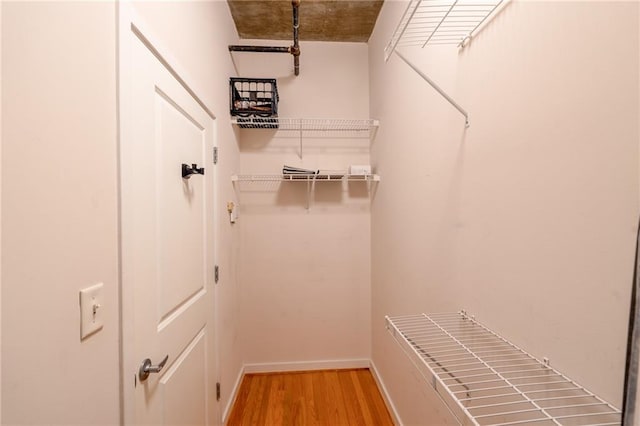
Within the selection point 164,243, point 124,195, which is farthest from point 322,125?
point 124,195

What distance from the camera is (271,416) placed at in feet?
6.15

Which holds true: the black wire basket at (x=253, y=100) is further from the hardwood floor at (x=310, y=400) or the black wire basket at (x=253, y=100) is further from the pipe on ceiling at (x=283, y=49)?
the hardwood floor at (x=310, y=400)

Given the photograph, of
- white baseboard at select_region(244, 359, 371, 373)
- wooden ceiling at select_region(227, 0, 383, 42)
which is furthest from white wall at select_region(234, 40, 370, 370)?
wooden ceiling at select_region(227, 0, 383, 42)

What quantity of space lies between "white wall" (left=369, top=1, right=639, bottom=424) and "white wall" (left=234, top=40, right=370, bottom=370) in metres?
1.09

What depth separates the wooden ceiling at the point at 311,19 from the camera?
1962mm

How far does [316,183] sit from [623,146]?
197 cm

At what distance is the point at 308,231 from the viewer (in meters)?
2.43

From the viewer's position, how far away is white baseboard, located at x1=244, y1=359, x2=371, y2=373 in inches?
93.8

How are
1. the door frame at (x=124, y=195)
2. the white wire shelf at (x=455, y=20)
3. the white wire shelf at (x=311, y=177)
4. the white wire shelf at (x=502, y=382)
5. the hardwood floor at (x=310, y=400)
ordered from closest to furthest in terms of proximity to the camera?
the white wire shelf at (x=502, y=382)
the door frame at (x=124, y=195)
the white wire shelf at (x=455, y=20)
the hardwood floor at (x=310, y=400)
the white wire shelf at (x=311, y=177)

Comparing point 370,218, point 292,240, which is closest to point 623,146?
point 370,218

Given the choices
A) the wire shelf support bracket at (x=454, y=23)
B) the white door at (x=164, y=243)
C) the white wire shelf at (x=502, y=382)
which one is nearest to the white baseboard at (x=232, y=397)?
the white door at (x=164, y=243)

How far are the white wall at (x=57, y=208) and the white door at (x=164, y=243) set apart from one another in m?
0.06

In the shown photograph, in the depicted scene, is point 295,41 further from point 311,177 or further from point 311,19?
point 311,177

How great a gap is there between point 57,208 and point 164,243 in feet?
1.61
